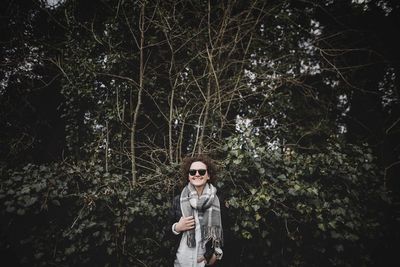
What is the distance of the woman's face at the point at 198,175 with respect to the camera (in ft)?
9.67

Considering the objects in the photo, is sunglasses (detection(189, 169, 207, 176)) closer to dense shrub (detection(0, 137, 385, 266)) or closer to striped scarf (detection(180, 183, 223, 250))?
striped scarf (detection(180, 183, 223, 250))

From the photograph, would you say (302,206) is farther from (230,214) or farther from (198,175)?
(198,175)

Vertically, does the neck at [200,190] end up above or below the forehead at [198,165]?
below

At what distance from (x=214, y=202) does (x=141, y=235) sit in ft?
4.14

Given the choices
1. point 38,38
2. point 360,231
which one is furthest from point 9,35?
point 360,231

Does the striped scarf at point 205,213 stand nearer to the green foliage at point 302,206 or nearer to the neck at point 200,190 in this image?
the neck at point 200,190

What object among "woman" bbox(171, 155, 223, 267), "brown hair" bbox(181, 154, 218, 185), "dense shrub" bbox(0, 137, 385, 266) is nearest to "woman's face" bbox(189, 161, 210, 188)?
"woman" bbox(171, 155, 223, 267)

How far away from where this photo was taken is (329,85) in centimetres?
688

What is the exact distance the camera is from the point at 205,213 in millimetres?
2850

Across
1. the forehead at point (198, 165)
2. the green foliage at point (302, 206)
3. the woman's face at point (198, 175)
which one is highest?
the forehead at point (198, 165)

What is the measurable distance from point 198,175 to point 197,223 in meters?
0.52

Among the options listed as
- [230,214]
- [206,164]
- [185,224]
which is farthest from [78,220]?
[230,214]

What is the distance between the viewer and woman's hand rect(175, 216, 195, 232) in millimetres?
2713

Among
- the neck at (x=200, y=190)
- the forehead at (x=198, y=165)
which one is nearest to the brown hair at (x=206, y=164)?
the forehead at (x=198, y=165)
